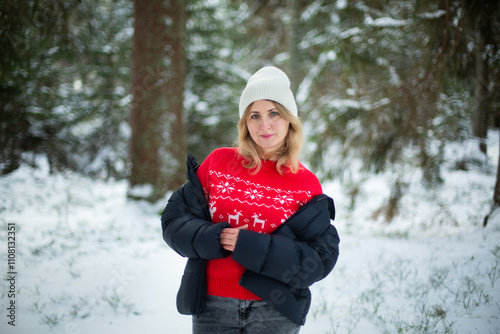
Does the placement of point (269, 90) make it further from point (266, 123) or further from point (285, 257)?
point (285, 257)

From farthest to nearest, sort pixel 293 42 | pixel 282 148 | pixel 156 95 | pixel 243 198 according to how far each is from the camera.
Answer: pixel 293 42 → pixel 156 95 → pixel 282 148 → pixel 243 198

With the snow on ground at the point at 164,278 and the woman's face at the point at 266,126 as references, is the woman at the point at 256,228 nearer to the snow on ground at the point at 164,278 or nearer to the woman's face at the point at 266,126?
the woman's face at the point at 266,126

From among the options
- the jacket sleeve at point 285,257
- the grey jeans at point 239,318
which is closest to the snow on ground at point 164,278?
the grey jeans at point 239,318

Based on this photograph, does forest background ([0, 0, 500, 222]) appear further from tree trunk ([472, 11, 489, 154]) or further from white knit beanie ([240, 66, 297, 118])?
white knit beanie ([240, 66, 297, 118])

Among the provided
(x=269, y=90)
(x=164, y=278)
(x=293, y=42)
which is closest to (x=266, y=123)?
(x=269, y=90)

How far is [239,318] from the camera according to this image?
5.15 feet

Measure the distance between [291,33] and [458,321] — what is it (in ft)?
29.0

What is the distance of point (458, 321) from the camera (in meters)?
2.70

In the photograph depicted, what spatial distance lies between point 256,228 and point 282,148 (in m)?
0.58

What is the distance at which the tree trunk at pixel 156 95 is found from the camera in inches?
221

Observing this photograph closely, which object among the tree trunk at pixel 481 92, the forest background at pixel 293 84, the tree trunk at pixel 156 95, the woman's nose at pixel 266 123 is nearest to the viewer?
the woman's nose at pixel 266 123

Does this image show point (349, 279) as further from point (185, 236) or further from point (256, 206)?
point (185, 236)

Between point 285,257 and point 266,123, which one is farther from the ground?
point 266,123

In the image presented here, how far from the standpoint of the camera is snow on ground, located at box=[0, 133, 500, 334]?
2707 mm
